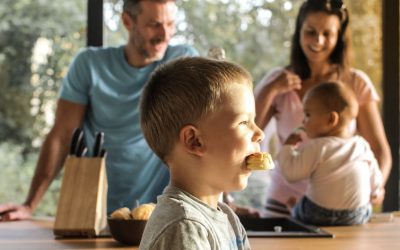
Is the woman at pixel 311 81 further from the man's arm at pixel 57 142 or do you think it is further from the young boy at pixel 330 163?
the man's arm at pixel 57 142

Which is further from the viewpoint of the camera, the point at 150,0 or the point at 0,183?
the point at 0,183

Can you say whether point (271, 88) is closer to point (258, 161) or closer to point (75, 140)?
point (75, 140)

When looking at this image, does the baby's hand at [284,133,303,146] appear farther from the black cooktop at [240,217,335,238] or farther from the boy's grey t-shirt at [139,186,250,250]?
the boy's grey t-shirt at [139,186,250,250]

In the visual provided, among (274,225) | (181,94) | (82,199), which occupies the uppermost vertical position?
(181,94)

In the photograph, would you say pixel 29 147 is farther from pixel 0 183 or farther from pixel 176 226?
pixel 176 226

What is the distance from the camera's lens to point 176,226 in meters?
1.14

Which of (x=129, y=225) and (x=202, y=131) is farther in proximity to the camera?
(x=129, y=225)

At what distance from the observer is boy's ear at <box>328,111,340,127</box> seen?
2.20m

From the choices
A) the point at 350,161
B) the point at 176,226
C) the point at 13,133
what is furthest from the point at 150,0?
the point at 176,226

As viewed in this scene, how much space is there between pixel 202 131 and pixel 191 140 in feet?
0.08

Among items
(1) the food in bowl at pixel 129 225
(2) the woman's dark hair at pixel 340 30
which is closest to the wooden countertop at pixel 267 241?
(1) the food in bowl at pixel 129 225

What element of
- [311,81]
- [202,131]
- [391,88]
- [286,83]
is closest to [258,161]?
[202,131]

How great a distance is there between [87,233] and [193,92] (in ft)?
2.51

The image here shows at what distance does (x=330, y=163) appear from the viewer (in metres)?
2.16
